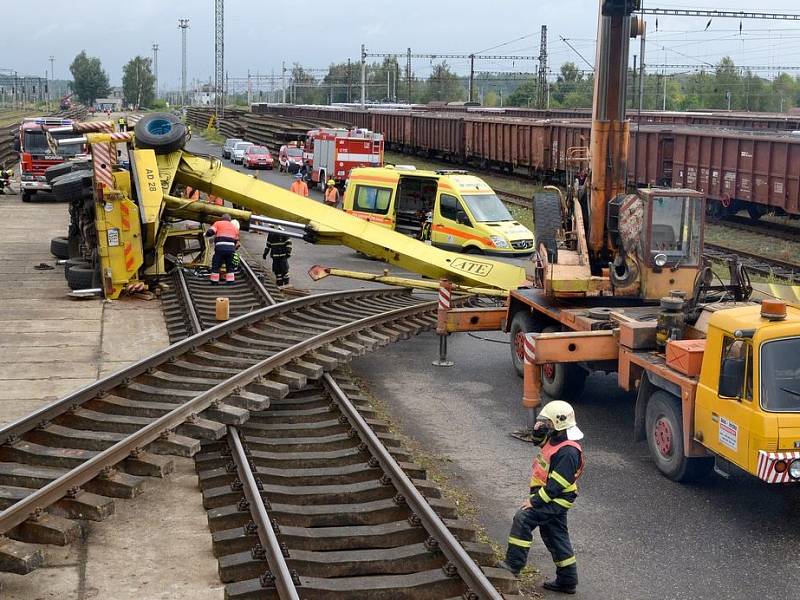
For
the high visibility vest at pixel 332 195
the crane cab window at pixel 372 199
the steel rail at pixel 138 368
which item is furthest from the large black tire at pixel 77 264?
the high visibility vest at pixel 332 195

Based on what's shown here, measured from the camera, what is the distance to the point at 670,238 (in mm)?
12008

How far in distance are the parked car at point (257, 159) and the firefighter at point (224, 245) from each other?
3156 centimetres

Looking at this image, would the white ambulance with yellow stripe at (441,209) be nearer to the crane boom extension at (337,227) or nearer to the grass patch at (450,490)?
the crane boom extension at (337,227)

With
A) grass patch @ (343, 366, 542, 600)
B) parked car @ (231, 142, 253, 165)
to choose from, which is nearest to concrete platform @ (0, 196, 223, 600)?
grass patch @ (343, 366, 542, 600)

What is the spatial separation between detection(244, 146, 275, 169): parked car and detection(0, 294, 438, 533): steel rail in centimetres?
3681

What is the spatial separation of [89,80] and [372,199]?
165 meters

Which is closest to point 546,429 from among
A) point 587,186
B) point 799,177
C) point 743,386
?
point 743,386

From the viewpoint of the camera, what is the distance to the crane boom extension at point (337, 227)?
17297 millimetres

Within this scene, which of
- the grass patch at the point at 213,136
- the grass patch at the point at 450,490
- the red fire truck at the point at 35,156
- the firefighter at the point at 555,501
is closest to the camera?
the firefighter at the point at 555,501

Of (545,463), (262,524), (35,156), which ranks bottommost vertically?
(262,524)

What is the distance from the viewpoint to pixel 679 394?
30.8 ft

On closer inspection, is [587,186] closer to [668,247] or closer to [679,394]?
[668,247]

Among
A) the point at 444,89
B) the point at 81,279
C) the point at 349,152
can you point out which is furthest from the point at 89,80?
the point at 81,279

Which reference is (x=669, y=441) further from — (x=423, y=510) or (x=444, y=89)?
(x=444, y=89)
